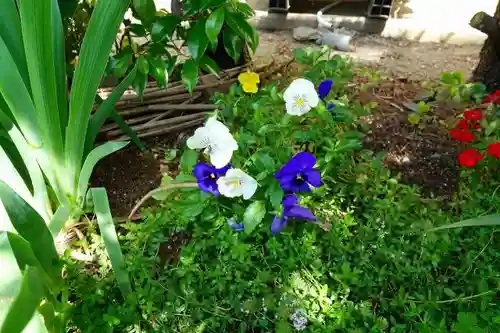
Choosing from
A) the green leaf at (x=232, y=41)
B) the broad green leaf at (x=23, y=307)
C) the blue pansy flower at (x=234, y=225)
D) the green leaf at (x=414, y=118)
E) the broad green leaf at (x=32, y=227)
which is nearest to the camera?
the broad green leaf at (x=23, y=307)

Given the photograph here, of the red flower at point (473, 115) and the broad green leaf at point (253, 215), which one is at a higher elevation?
the red flower at point (473, 115)

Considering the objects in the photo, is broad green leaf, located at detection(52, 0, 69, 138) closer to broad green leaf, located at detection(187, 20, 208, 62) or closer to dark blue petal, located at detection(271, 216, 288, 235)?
broad green leaf, located at detection(187, 20, 208, 62)

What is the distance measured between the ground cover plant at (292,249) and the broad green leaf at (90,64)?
219 mm

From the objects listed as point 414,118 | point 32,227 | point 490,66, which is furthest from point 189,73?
point 490,66

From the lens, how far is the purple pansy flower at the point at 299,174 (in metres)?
0.96

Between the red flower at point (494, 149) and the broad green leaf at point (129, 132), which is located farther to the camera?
the broad green leaf at point (129, 132)

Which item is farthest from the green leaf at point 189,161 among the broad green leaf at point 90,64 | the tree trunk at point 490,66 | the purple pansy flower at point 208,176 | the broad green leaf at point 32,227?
the tree trunk at point 490,66

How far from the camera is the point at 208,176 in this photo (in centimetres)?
101

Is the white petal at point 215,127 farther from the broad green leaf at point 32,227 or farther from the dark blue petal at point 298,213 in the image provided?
the broad green leaf at point 32,227

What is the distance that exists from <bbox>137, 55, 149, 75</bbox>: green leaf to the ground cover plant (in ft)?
0.73

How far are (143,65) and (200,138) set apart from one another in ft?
0.98

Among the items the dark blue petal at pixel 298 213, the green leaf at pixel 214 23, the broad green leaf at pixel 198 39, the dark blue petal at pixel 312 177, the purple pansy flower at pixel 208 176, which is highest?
the green leaf at pixel 214 23

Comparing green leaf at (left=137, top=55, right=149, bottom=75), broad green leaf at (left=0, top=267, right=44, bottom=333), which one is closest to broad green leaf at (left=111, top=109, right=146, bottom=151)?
green leaf at (left=137, top=55, right=149, bottom=75)

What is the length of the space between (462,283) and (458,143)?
0.49 meters
